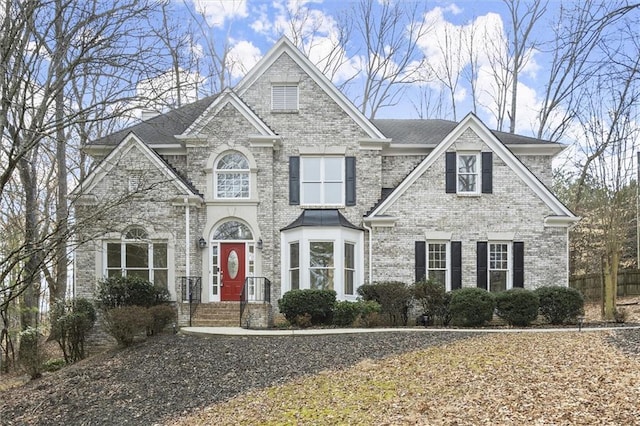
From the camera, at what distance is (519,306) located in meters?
16.3

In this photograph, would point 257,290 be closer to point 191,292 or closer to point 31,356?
point 191,292

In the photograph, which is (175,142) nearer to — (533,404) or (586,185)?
(533,404)

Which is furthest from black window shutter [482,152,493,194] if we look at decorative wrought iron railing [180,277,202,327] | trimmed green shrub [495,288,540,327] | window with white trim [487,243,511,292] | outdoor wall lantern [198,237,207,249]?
decorative wrought iron railing [180,277,202,327]

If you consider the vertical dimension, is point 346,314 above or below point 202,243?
below

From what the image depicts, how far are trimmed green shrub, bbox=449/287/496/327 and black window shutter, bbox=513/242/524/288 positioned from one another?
2.69m

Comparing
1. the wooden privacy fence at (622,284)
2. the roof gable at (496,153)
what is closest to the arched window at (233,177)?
the roof gable at (496,153)

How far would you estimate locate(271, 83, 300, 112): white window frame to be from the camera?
1992 cm

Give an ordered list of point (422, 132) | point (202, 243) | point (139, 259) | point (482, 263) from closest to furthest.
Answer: point (139, 259)
point (482, 263)
point (202, 243)
point (422, 132)

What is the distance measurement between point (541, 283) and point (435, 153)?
5265 millimetres

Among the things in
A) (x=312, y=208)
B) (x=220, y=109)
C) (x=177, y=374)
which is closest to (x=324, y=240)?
(x=312, y=208)

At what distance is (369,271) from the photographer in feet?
62.5

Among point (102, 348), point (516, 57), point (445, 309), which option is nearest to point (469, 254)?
point (445, 309)

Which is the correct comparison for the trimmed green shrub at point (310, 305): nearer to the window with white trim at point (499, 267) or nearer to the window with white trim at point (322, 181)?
the window with white trim at point (322, 181)

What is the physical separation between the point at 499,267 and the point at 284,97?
896 cm
